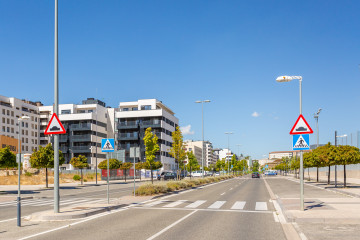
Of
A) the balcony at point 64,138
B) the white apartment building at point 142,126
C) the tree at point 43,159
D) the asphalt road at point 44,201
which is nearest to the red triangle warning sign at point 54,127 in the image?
the asphalt road at point 44,201

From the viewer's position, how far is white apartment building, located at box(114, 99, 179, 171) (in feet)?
285

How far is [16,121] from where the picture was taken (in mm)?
93562

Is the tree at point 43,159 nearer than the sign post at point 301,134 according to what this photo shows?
No

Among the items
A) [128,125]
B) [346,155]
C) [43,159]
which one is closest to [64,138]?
[128,125]

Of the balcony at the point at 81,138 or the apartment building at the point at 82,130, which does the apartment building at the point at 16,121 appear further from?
the balcony at the point at 81,138

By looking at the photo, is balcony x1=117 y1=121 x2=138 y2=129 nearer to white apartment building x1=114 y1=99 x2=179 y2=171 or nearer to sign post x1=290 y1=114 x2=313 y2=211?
white apartment building x1=114 y1=99 x2=179 y2=171

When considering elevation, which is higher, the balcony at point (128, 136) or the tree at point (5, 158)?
the balcony at point (128, 136)

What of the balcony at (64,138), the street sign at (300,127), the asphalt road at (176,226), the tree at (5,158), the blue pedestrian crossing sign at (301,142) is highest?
the street sign at (300,127)

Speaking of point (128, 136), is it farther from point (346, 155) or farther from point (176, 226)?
point (176, 226)

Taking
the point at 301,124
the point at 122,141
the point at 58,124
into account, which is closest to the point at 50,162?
the point at 58,124

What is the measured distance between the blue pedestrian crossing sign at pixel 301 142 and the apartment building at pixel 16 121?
82.5 m

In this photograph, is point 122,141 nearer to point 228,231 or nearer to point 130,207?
point 130,207

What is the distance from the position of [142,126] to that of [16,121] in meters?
34.1

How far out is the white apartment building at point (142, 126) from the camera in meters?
86.8
